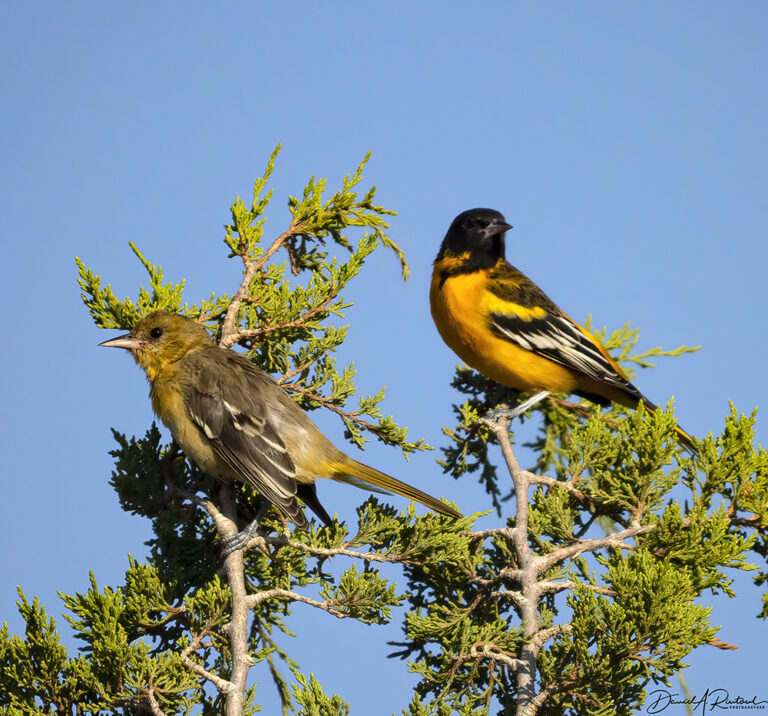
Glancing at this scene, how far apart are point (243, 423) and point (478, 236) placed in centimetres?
320

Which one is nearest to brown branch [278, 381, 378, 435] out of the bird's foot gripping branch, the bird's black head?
the bird's foot gripping branch

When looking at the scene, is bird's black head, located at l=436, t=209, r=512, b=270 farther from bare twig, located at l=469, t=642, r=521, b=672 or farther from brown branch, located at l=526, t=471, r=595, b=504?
bare twig, located at l=469, t=642, r=521, b=672

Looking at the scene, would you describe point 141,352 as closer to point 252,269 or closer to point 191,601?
point 252,269

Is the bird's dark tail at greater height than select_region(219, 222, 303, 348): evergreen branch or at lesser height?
lesser

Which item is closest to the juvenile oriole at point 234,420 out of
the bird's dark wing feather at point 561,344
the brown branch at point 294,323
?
the brown branch at point 294,323

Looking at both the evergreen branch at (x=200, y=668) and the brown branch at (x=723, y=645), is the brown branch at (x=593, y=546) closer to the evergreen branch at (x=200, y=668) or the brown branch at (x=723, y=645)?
the brown branch at (x=723, y=645)

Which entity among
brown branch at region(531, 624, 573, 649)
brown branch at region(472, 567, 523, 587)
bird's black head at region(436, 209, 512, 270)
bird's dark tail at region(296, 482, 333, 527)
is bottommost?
brown branch at region(531, 624, 573, 649)

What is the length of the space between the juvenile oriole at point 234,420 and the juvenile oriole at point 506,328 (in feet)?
6.39

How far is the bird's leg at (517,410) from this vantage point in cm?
552

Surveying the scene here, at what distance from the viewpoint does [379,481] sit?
443cm

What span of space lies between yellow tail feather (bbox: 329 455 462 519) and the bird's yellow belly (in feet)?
6.71

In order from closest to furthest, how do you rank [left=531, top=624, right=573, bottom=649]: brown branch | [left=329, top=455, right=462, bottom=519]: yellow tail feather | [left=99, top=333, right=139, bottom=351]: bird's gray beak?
[left=531, top=624, right=573, bottom=649]: brown branch < [left=329, top=455, right=462, bottom=519]: yellow tail feather < [left=99, top=333, right=139, bottom=351]: bird's gray beak

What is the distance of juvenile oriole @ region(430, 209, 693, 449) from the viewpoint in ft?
20.7

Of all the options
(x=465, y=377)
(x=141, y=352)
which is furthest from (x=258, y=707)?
(x=465, y=377)
